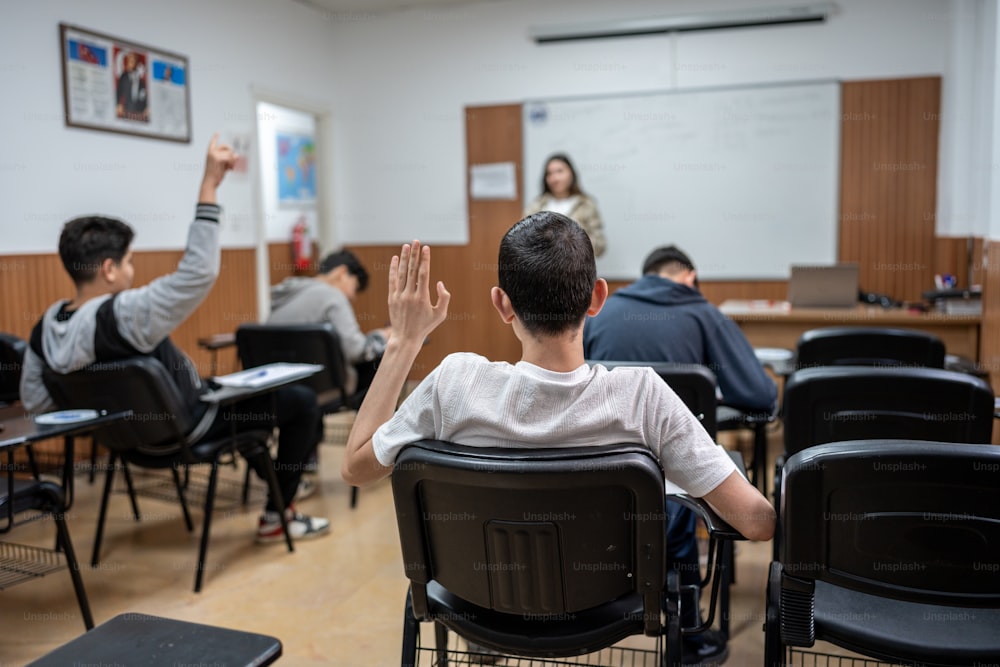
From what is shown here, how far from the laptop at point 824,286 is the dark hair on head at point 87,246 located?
3383mm

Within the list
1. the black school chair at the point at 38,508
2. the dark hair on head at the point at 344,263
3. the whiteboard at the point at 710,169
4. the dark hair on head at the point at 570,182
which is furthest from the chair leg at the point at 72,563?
the whiteboard at the point at 710,169

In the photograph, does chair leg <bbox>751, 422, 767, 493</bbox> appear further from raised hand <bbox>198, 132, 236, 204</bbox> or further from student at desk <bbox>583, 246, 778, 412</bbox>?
raised hand <bbox>198, 132, 236, 204</bbox>

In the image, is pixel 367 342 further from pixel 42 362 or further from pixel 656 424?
pixel 656 424

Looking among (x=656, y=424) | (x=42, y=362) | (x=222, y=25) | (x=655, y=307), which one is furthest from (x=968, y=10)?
(x=42, y=362)

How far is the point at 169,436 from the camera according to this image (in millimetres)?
2732

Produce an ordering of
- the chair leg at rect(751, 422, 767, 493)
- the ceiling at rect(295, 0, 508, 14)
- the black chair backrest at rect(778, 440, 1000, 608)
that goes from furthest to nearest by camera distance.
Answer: the ceiling at rect(295, 0, 508, 14), the chair leg at rect(751, 422, 767, 493), the black chair backrest at rect(778, 440, 1000, 608)

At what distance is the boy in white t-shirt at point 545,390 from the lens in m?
1.23

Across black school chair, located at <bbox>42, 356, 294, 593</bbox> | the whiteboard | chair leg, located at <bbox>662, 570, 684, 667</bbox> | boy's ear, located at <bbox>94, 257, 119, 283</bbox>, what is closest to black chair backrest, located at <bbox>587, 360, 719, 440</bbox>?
chair leg, located at <bbox>662, 570, 684, 667</bbox>

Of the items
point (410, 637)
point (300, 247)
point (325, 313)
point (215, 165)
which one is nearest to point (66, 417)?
point (215, 165)

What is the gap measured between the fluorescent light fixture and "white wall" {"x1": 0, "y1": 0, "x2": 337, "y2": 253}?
1.87 meters

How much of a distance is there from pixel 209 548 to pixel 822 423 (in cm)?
234

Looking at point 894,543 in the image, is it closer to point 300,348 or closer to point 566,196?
point 300,348

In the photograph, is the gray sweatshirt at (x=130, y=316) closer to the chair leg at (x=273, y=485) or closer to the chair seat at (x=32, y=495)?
the chair seat at (x=32, y=495)

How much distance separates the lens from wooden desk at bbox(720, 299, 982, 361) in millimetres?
4203
